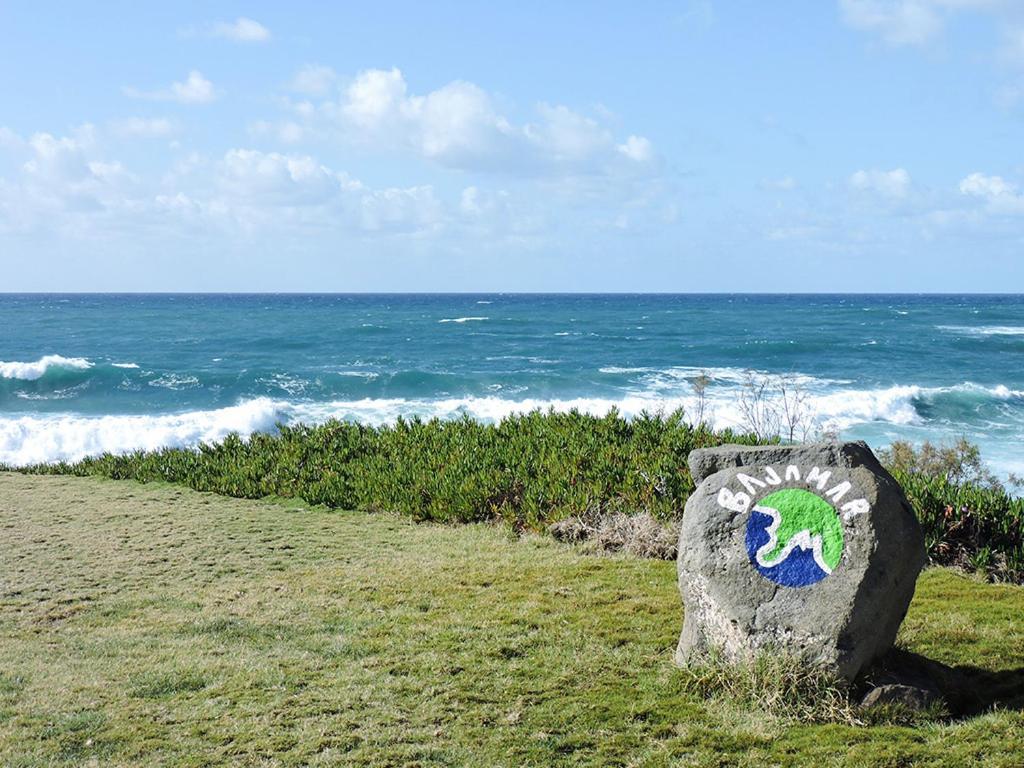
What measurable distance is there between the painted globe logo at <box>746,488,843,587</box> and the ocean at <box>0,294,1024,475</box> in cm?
1183

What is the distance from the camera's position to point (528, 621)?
6.96m

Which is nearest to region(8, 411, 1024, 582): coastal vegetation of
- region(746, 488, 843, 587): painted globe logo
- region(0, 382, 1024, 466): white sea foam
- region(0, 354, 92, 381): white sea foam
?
region(746, 488, 843, 587): painted globe logo

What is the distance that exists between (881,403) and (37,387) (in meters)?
32.1

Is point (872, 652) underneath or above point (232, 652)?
above

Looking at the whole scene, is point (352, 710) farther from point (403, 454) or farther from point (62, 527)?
point (403, 454)

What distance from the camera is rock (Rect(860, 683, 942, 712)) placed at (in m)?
5.16

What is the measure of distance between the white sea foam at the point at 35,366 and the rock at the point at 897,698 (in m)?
39.0

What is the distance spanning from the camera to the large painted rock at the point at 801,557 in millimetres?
5172

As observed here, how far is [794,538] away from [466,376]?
3510cm

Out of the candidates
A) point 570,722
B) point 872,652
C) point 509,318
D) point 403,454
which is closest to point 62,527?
point 403,454

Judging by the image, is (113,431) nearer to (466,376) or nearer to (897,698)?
(466,376)

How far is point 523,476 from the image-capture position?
36.0 feet

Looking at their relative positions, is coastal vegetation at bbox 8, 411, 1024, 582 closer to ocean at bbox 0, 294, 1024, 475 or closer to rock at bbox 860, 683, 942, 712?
rock at bbox 860, 683, 942, 712

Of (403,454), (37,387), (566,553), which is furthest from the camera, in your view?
(37,387)
